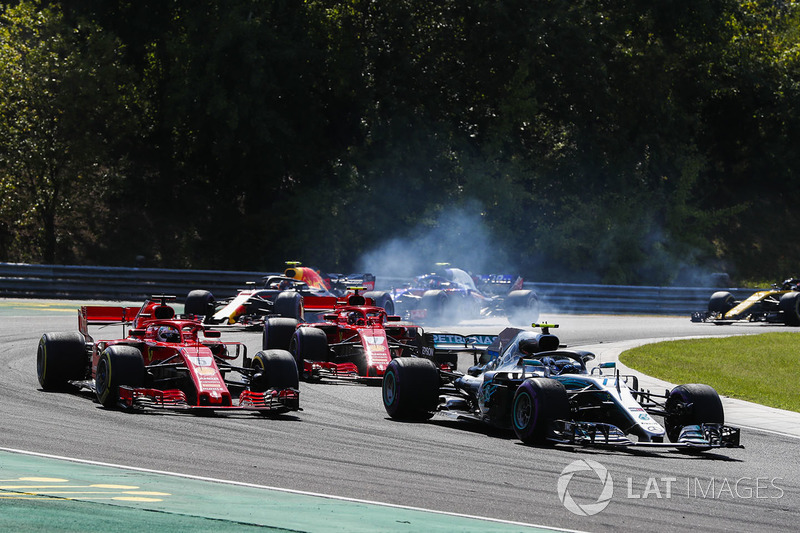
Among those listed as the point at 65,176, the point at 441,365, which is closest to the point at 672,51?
the point at 65,176

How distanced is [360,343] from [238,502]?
10948mm

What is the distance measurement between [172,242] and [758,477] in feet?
119

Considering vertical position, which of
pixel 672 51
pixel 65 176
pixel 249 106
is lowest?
pixel 65 176

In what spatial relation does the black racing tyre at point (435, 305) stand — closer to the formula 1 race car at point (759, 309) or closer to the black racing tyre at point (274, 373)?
the formula 1 race car at point (759, 309)

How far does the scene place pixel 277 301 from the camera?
24.7 meters

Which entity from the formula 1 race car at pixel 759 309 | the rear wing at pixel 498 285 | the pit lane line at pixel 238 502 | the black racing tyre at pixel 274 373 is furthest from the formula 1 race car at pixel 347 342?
the formula 1 race car at pixel 759 309

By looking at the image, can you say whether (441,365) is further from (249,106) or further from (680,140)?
(680,140)

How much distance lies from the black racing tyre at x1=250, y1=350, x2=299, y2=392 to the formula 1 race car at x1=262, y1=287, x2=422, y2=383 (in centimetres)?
377

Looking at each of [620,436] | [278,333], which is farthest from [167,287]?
[620,436]

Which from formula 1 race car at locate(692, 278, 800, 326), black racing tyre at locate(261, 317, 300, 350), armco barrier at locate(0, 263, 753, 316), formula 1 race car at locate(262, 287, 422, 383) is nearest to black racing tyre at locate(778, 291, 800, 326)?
formula 1 race car at locate(692, 278, 800, 326)

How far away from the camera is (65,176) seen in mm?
40719

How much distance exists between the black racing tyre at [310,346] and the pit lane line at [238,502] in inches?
358

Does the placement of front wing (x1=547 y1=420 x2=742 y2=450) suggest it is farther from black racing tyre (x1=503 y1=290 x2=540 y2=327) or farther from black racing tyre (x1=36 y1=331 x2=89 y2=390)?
black racing tyre (x1=503 y1=290 x2=540 y2=327)

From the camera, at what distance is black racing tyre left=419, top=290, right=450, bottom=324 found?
3173cm
